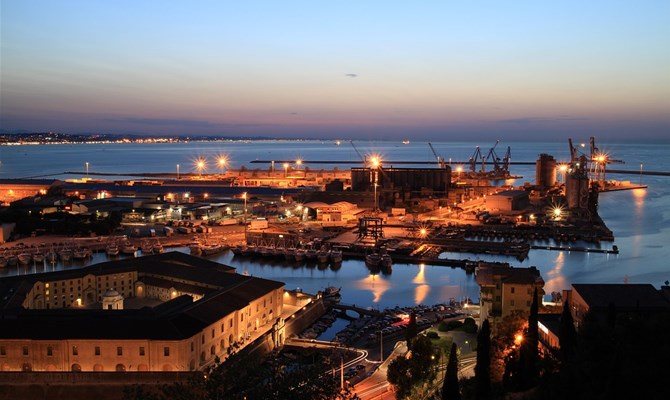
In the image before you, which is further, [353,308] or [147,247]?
[147,247]

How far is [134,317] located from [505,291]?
3.20 metres

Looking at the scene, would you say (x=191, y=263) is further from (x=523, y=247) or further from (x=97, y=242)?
(x=523, y=247)

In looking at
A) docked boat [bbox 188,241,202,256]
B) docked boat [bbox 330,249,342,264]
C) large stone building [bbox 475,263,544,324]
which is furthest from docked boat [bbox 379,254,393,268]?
large stone building [bbox 475,263,544,324]

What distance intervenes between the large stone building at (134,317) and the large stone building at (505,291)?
2015 mm

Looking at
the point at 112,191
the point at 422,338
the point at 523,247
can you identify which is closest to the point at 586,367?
the point at 422,338

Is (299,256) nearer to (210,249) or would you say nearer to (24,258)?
(210,249)

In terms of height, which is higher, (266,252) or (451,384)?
(451,384)

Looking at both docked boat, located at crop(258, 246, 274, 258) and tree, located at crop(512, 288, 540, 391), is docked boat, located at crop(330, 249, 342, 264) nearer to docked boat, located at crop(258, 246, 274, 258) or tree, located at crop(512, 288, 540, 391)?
docked boat, located at crop(258, 246, 274, 258)

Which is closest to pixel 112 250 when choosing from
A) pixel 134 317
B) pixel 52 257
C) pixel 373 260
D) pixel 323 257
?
pixel 52 257

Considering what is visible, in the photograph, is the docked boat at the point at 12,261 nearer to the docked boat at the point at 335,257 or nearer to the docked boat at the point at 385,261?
the docked boat at the point at 335,257

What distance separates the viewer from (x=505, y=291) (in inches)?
224

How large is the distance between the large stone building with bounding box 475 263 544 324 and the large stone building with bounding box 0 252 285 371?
202cm

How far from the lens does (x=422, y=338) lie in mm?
4770

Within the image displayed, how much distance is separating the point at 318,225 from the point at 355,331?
7289mm
